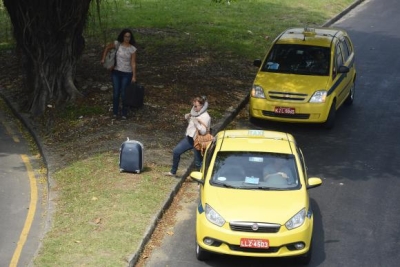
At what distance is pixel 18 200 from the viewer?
1566 centimetres

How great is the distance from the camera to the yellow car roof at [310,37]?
2053 cm

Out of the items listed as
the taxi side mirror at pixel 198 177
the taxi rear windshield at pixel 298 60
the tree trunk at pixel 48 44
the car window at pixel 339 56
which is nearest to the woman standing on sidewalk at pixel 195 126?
the taxi side mirror at pixel 198 177

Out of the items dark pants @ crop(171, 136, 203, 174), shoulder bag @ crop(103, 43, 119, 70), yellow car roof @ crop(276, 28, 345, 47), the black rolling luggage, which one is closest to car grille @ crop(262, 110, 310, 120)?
yellow car roof @ crop(276, 28, 345, 47)

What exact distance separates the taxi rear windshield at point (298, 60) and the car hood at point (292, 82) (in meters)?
0.24

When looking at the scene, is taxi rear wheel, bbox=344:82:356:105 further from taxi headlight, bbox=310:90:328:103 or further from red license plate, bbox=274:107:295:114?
red license plate, bbox=274:107:295:114

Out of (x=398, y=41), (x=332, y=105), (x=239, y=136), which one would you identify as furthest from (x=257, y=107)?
(x=398, y=41)

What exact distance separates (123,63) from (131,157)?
11.5ft

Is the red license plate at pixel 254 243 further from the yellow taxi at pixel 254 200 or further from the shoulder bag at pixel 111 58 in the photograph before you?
the shoulder bag at pixel 111 58

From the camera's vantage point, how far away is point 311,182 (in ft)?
43.7

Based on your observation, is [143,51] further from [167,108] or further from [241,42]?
[167,108]

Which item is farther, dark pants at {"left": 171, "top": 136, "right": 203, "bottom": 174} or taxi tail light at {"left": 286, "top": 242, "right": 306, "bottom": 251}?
dark pants at {"left": 171, "top": 136, "right": 203, "bottom": 174}

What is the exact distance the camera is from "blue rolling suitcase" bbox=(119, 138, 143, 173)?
15.9 m

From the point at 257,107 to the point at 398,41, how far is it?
40.8ft

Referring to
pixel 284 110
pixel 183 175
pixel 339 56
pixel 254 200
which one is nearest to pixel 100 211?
pixel 183 175
